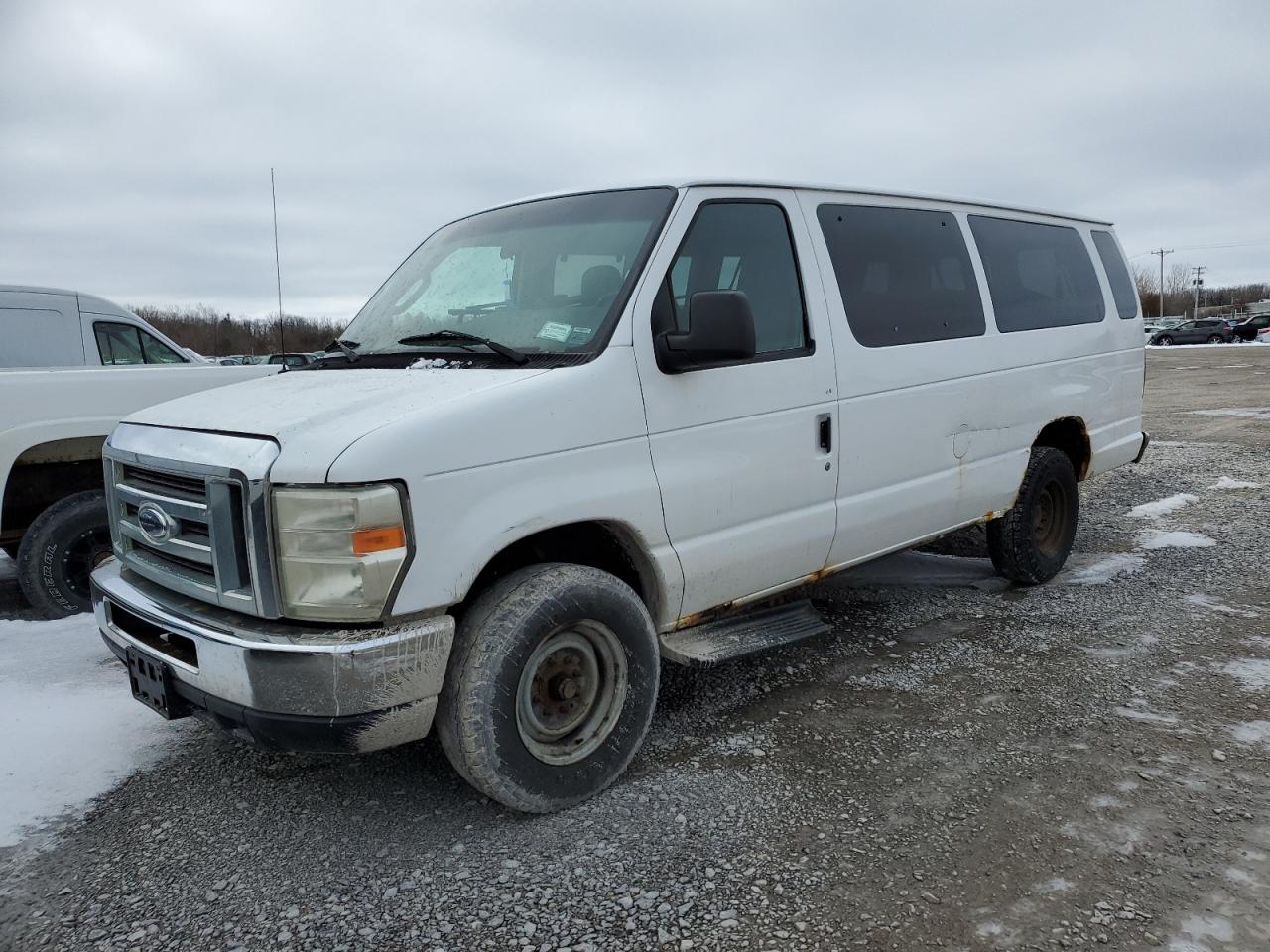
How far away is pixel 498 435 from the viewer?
2820 millimetres

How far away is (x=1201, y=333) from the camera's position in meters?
43.8

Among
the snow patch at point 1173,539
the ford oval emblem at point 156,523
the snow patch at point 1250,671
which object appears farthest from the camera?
the snow patch at point 1173,539

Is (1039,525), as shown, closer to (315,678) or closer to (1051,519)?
(1051,519)

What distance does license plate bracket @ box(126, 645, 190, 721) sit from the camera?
2912 mm

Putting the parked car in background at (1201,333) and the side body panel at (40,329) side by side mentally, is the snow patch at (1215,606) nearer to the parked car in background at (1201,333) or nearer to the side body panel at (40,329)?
the side body panel at (40,329)

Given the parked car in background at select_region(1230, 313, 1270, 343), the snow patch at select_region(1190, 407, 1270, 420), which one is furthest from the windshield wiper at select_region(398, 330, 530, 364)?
the parked car in background at select_region(1230, 313, 1270, 343)

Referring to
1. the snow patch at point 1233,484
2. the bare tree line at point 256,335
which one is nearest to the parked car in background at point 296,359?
the bare tree line at point 256,335

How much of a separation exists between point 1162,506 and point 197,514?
7421 mm

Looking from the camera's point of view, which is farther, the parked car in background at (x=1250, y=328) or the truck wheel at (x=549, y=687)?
the parked car in background at (x=1250, y=328)

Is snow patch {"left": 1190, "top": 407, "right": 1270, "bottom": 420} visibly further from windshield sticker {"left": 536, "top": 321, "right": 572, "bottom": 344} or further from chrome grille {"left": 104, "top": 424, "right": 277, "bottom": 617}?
chrome grille {"left": 104, "top": 424, "right": 277, "bottom": 617}

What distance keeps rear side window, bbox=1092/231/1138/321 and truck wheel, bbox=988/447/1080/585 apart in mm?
1197

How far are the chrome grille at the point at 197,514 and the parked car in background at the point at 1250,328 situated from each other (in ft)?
165

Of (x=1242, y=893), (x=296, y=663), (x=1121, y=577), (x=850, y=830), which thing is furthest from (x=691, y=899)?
(x=1121, y=577)

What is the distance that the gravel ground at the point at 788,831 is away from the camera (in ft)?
8.32
